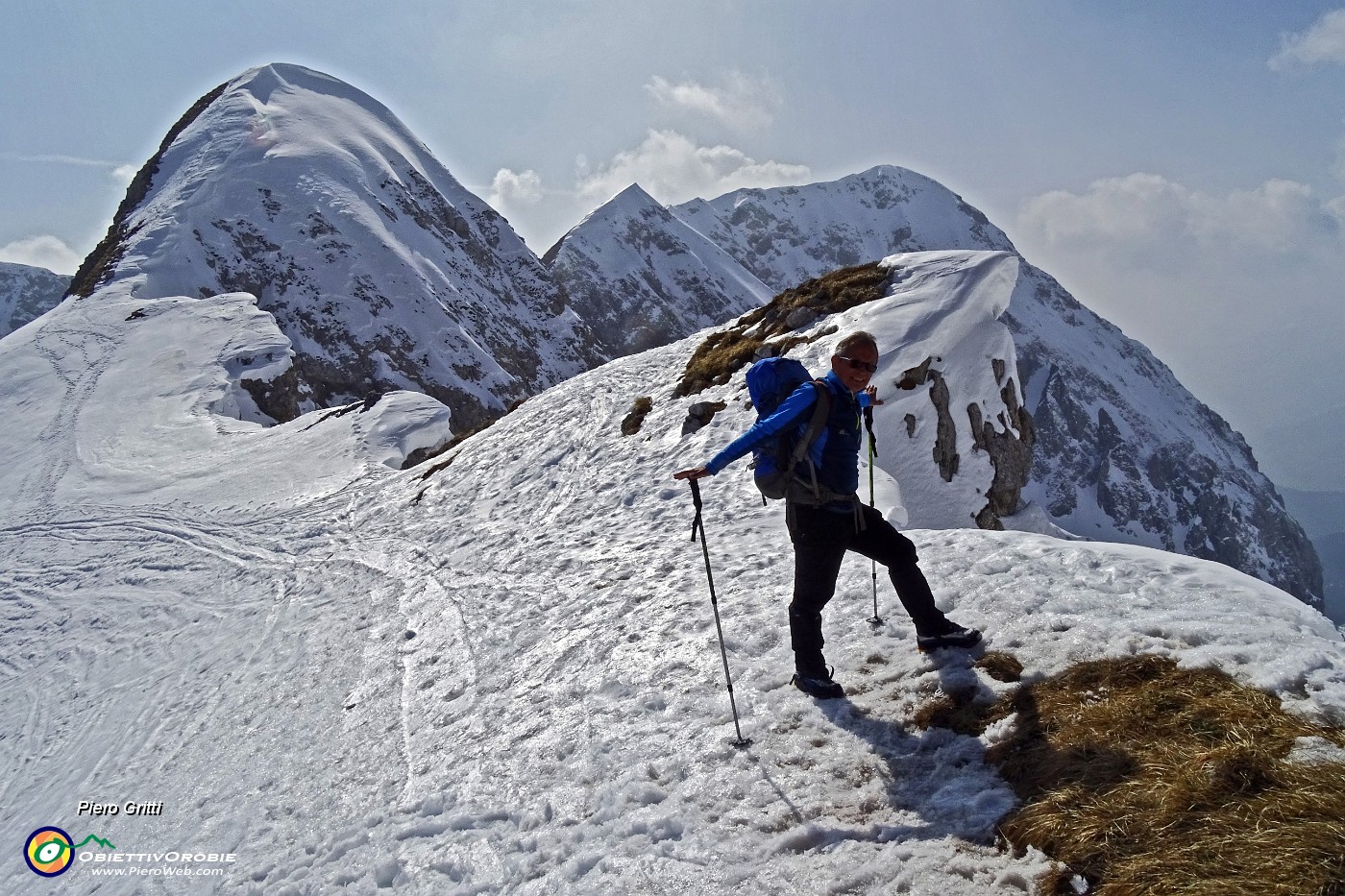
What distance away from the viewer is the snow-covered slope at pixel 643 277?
509ft

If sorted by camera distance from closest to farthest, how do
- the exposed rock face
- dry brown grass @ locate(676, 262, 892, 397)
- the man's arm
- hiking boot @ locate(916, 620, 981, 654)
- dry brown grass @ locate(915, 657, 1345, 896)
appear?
dry brown grass @ locate(915, 657, 1345, 896), the man's arm, hiking boot @ locate(916, 620, 981, 654), dry brown grass @ locate(676, 262, 892, 397), the exposed rock face

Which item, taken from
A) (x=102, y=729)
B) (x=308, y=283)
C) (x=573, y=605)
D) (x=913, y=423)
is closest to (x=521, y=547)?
(x=573, y=605)

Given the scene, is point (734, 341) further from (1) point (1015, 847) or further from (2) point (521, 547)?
(1) point (1015, 847)

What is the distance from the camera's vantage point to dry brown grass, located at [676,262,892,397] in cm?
1669

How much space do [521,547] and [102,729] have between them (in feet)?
20.9

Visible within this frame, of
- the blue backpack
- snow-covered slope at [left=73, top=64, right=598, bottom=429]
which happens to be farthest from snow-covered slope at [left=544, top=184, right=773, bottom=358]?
the blue backpack

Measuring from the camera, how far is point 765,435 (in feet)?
17.0

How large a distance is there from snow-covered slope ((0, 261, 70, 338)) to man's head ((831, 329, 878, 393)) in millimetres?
203690

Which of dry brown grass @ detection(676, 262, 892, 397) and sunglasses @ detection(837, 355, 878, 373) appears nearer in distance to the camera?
sunglasses @ detection(837, 355, 878, 373)

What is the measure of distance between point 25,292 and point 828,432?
222 meters

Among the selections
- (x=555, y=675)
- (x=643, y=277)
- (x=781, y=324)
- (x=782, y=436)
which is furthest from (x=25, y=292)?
(x=782, y=436)

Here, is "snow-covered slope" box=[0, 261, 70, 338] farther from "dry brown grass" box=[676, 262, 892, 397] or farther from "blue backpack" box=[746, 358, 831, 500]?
"blue backpack" box=[746, 358, 831, 500]

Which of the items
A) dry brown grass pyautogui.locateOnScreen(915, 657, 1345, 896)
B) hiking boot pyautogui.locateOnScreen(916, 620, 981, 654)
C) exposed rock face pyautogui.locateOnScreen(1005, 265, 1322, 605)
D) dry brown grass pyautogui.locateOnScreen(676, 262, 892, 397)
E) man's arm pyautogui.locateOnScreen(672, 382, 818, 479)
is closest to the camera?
dry brown grass pyautogui.locateOnScreen(915, 657, 1345, 896)

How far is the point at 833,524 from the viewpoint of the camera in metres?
5.44
